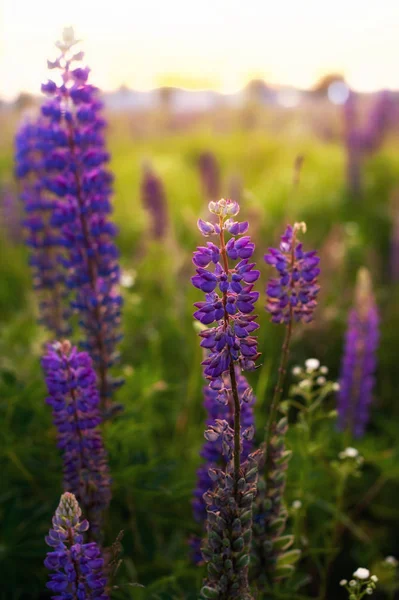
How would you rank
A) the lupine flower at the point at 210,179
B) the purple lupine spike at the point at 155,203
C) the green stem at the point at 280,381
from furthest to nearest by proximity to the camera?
1. the lupine flower at the point at 210,179
2. the purple lupine spike at the point at 155,203
3. the green stem at the point at 280,381

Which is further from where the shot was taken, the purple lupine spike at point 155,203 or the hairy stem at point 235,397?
the purple lupine spike at point 155,203

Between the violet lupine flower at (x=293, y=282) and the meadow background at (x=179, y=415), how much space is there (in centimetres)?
68

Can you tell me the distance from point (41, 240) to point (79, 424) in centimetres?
155

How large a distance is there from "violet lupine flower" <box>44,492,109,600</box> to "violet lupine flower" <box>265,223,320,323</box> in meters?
0.82

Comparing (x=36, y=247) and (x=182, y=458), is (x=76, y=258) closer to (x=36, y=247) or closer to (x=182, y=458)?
(x=36, y=247)

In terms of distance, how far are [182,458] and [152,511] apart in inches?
21.2

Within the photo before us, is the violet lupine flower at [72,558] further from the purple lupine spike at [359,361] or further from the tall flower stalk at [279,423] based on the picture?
the purple lupine spike at [359,361]

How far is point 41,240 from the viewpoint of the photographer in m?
3.43

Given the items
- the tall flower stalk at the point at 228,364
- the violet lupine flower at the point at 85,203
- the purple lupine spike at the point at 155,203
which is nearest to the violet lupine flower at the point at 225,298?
the tall flower stalk at the point at 228,364

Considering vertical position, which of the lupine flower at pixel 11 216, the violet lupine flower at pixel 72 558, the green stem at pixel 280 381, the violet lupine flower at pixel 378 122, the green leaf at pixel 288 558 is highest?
the violet lupine flower at pixel 378 122

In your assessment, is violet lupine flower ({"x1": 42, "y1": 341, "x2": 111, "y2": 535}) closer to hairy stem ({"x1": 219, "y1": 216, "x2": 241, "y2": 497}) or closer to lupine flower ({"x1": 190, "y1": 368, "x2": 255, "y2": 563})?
lupine flower ({"x1": 190, "y1": 368, "x2": 255, "y2": 563})

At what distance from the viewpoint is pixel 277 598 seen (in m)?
2.51

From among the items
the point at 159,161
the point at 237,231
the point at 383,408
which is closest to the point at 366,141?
the point at 383,408

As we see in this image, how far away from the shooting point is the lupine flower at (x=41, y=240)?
3375 millimetres
